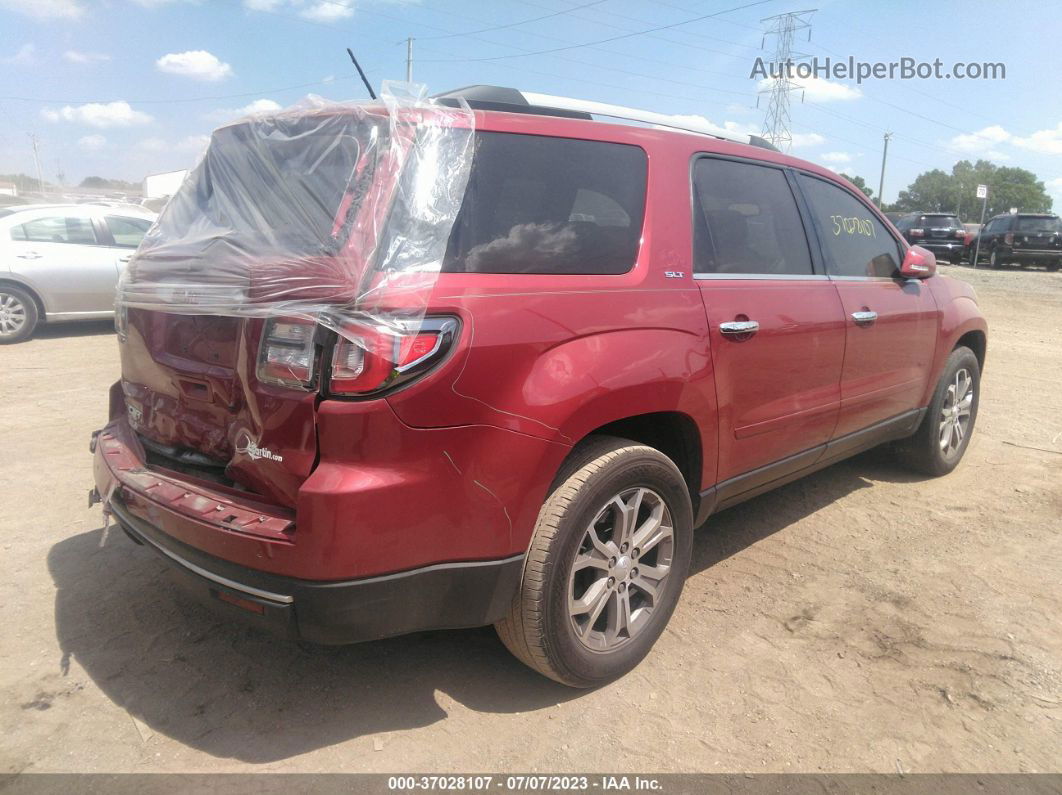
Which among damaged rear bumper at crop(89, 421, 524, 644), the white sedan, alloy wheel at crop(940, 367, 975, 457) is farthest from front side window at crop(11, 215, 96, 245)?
alloy wheel at crop(940, 367, 975, 457)

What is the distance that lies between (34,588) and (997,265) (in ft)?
81.4

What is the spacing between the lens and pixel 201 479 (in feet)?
7.70

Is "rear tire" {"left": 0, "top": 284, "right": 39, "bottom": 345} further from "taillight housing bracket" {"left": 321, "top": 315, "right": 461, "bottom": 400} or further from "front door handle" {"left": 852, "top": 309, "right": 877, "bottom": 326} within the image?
"front door handle" {"left": 852, "top": 309, "right": 877, "bottom": 326}

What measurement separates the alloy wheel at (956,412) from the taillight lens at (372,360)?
152 inches

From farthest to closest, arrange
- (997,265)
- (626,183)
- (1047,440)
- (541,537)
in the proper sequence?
1. (997,265)
2. (1047,440)
3. (626,183)
4. (541,537)

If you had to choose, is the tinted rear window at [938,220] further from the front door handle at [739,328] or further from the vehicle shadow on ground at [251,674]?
the vehicle shadow on ground at [251,674]

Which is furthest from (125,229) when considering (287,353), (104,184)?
(104,184)

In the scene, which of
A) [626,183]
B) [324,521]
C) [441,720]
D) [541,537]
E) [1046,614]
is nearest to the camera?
[324,521]

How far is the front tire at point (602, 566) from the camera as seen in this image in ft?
7.50

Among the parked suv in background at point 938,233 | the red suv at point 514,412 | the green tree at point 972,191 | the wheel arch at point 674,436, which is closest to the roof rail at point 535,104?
the red suv at point 514,412

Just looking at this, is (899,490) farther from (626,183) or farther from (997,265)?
(997,265)

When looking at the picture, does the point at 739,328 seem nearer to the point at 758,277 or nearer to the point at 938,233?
the point at 758,277

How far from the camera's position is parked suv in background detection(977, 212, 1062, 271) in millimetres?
20578

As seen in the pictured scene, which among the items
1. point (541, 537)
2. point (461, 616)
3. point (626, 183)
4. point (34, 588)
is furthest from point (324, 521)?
point (34, 588)
